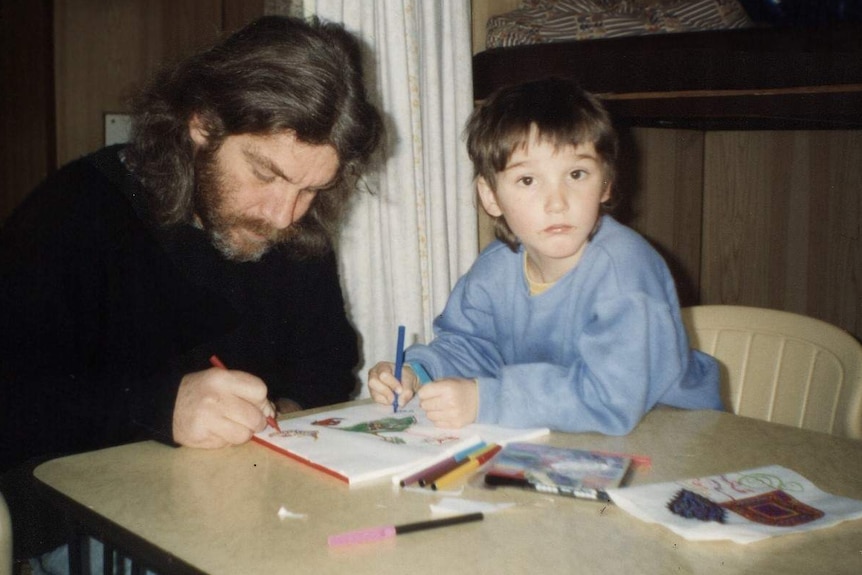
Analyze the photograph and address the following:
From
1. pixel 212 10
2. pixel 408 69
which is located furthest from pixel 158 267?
pixel 212 10

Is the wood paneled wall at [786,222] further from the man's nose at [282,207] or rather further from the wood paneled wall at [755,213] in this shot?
the man's nose at [282,207]

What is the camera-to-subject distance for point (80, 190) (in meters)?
1.48

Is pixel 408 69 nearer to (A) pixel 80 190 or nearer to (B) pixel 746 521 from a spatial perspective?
(A) pixel 80 190

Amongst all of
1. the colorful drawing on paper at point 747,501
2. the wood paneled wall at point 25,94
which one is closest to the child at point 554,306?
the colorful drawing on paper at point 747,501

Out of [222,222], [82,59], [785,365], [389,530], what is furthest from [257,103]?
[82,59]

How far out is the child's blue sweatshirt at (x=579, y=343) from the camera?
44.5 inches

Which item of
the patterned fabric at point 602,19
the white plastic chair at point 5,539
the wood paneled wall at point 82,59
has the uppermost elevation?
the wood paneled wall at point 82,59

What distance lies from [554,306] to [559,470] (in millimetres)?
439

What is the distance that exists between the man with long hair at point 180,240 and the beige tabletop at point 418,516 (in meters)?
0.32

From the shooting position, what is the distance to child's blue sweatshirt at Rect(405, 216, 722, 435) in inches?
44.5

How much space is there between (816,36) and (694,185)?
1.62 metres

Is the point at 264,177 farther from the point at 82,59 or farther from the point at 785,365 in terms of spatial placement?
the point at 82,59

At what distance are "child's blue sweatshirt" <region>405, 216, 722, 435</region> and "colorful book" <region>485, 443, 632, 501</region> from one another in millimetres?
103

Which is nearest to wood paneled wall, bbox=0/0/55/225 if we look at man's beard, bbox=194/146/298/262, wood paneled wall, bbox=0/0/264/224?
wood paneled wall, bbox=0/0/264/224
